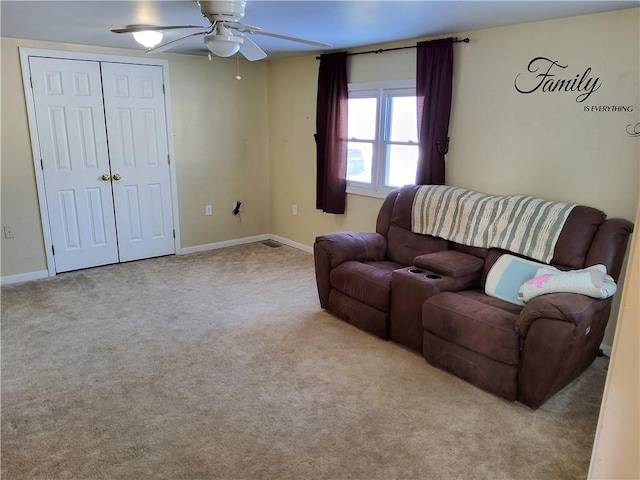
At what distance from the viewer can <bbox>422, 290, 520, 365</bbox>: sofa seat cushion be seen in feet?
8.27

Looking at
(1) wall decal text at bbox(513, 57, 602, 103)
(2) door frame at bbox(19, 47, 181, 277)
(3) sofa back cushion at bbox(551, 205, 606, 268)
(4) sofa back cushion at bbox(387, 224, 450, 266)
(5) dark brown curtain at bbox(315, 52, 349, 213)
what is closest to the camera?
(3) sofa back cushion at bbox(551, 205, 606, 268)

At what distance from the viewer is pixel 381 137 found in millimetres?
4410

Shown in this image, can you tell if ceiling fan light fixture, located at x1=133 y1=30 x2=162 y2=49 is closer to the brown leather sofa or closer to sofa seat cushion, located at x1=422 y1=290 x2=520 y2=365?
the brown leather sofa

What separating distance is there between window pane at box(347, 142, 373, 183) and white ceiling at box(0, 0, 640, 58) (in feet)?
3.58

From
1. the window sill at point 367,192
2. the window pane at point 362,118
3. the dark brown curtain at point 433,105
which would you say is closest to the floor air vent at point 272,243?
the window sill at point 367,192

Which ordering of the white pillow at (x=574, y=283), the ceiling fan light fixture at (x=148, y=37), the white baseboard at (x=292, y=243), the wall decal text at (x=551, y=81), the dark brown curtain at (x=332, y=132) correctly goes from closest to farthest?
the white pillow at (x=574, y=283) < the wall decal text at (x=551, y=81) < the ceiling fan light fixture at (x=148, y=37) < the dark brown curtain at (x=332, y=132) < the white baseboard at (x=292, y=243)

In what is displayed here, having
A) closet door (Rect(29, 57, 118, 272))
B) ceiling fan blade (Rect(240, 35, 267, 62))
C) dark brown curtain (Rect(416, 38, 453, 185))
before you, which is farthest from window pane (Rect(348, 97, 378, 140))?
closet door (Rect(29, 57, 118, 272))

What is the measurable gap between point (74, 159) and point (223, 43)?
2.86 m

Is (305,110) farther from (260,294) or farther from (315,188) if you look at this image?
(260,294)

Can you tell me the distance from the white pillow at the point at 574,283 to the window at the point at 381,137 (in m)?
1.78

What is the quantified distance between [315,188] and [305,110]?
900 millimetres

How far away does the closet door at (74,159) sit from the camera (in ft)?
14.1

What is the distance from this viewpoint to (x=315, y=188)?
5285mm

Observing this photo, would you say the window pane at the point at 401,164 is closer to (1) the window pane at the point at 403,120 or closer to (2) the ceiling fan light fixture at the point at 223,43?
(1) the window pane at the point at 403,120
